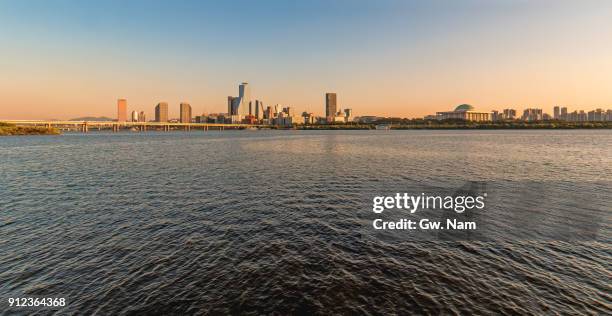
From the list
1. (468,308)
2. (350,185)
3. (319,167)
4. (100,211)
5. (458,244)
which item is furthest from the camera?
(319,167)

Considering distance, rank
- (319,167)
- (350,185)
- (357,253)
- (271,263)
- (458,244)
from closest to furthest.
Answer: (271,263) → (357,253) → (458,244) → (350,185) → (319,167)

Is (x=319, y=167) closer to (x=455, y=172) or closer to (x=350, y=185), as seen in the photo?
(x=350, y=185)

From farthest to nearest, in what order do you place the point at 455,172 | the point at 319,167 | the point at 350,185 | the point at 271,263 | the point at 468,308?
the point at 319,167, the point at 455,172, the point at 350,185, the point at 271,263, the point at 468,308

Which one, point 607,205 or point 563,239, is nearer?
point 563,239

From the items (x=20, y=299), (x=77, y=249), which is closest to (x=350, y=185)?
(x=77, y=249)

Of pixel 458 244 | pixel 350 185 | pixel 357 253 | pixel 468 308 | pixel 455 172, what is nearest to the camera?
pixel 468 308

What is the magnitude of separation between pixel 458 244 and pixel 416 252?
3805mm

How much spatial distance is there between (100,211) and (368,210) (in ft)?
87.2

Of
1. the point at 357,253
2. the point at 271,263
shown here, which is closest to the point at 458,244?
the point at 357,253

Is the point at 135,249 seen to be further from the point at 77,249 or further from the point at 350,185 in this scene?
the point at 350,185

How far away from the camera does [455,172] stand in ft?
164

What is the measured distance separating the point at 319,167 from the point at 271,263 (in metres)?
40.5

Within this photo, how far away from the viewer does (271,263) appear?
18.1 metres

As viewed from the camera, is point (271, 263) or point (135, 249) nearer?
point (271, 263)
